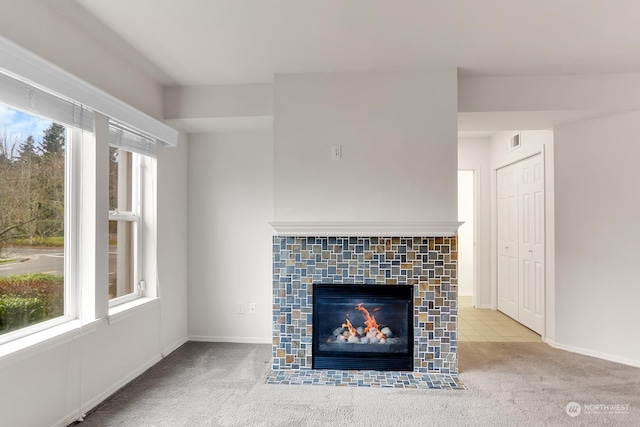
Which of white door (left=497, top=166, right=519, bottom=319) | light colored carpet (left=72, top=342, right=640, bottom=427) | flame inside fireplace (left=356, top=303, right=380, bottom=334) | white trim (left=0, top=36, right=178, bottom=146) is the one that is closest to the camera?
white trim (left=0, top=36, right=178, bottom=146)

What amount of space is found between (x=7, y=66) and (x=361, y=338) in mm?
2727

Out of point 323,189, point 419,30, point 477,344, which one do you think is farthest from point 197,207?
point 477,344

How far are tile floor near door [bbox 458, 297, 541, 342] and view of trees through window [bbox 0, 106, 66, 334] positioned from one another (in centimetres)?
346

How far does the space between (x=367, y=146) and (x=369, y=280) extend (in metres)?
1.07

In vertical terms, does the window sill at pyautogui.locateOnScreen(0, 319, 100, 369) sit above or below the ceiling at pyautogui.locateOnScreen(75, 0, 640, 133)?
below

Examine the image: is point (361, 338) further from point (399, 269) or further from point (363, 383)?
point (399, 269)

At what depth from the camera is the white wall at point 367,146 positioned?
280cm

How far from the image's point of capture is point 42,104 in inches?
73.9

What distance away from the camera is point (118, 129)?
252cm

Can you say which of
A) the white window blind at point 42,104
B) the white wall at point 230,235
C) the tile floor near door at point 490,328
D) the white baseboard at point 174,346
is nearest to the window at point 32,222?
the white window blind at point 42,104

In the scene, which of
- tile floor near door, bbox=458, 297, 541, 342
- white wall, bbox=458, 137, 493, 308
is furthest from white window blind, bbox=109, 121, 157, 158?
white wall, bbox=458, 137, 493, 308

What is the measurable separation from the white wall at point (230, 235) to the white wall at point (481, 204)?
283 centimetres

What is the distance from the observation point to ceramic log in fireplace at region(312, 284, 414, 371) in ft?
9.20

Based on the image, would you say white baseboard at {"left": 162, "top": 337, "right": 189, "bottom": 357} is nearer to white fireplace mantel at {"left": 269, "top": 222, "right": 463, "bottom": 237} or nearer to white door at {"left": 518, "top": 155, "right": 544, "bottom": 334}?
white fireplace mantel at {"left": 269, "top": 222, "right": 463, "bottom": 237}
